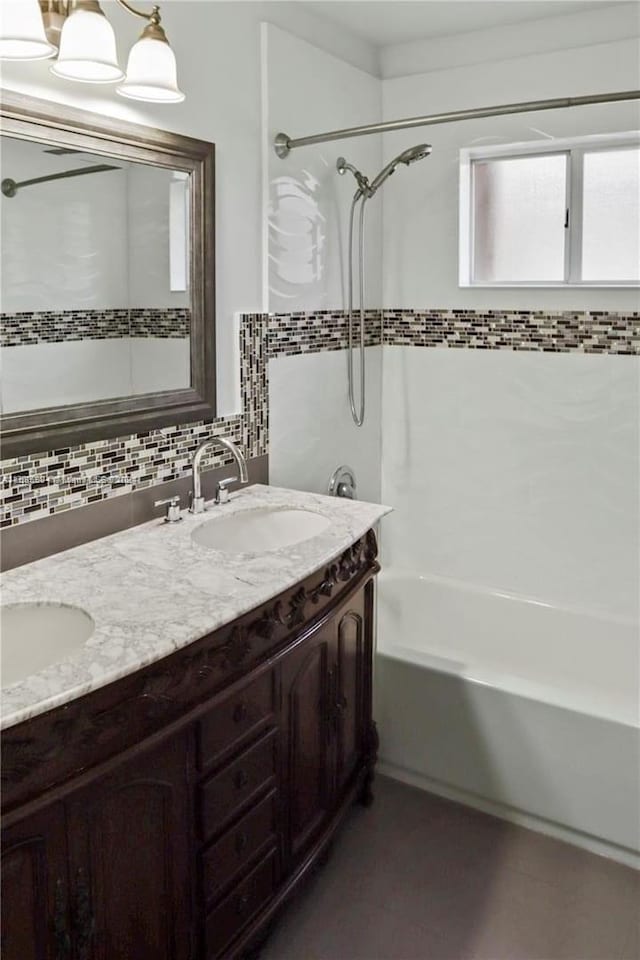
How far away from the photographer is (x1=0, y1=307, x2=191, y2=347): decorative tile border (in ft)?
6.36

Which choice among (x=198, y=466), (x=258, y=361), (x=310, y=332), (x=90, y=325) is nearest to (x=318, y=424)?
(x=310, y=332)

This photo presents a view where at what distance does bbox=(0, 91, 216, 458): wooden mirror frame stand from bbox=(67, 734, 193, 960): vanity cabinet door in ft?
2.68

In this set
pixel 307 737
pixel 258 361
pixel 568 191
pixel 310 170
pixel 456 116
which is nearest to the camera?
pixel 307 737

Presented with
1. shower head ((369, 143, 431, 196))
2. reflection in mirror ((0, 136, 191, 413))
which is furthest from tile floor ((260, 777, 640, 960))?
shower head ((369, 143, 431, 196))

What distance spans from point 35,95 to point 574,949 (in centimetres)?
245

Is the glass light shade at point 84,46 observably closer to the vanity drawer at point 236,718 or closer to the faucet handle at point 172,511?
the faucet handle at point 172,511

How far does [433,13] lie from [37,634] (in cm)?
250

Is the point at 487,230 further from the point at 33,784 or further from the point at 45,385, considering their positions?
the point at 33,784

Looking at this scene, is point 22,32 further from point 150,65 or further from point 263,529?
point 263,529

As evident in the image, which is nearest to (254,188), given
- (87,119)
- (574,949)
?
(87,119)

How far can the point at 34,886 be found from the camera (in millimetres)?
1357

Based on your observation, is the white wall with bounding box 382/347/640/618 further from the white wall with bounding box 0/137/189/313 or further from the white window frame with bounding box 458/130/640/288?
the white wall with bounding box 0/137/189/313

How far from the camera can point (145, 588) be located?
5.98 feet


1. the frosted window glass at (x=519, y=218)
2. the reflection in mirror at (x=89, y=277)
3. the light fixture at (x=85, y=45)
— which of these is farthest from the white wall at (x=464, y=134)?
the light fixture at (x=85, y=45)
